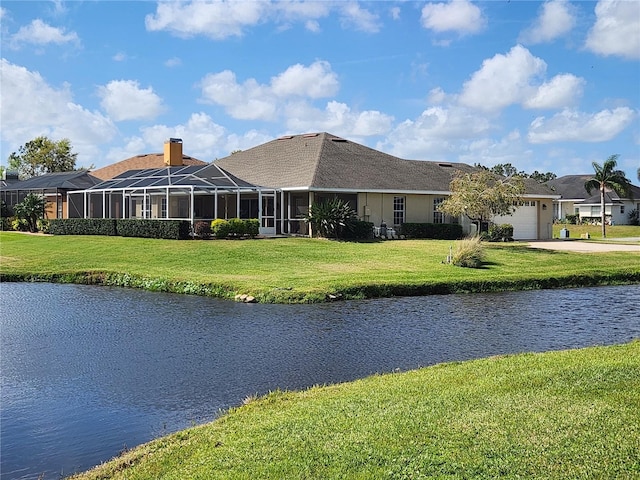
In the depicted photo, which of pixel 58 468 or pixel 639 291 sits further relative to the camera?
pixel 639 291

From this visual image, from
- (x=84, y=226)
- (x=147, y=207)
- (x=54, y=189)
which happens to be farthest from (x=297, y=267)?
(x=54, y=189)

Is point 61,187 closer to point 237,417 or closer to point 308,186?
point 308,186

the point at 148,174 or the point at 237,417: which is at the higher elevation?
the point at 148,174

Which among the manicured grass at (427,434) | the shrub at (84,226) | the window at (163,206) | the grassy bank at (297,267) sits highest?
the window at (163,206)

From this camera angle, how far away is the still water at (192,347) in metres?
8.89

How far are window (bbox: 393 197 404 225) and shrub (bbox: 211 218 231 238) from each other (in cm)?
976

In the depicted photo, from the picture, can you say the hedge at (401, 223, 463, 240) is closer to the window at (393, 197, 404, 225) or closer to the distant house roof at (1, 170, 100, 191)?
the window at (393, 197, 404, 225)

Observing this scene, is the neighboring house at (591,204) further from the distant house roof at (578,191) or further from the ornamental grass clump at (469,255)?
the ornamental grass clump at (469,255)

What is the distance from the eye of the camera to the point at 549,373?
916 centimetres

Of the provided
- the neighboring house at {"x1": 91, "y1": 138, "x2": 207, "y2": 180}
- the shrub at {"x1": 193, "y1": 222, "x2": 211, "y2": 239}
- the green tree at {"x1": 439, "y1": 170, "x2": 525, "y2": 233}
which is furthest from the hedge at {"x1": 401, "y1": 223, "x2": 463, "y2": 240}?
the neighboring house at {"x1": 91, "y1": 138, "x2": 207, "y2": 180}

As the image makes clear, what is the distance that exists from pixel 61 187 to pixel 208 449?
39.9 meters

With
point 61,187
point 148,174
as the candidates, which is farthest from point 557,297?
point 61,187

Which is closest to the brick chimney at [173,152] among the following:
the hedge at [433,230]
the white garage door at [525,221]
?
the hedge at [433,230]

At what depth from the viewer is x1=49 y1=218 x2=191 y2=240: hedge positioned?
31.8 meters
